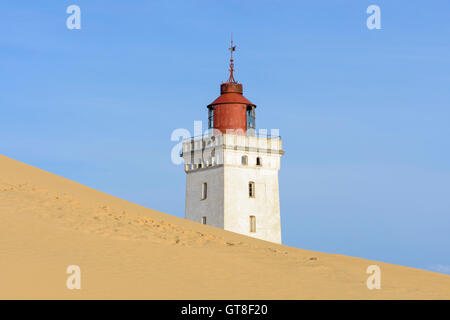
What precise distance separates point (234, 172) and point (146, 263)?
34.5 meters

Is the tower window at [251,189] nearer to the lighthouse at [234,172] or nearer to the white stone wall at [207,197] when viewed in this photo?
the lighthouse at [234,172]

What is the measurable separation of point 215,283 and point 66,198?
12.2 meters

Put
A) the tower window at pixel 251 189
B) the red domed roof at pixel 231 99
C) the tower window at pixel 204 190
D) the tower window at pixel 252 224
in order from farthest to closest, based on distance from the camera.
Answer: the red domed roof at pixel 231 99 < the tower window at pixel 204 190 < the tower window at pixel 251 189 < the tower window at pixel 252 224

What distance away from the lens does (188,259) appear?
24.2 m

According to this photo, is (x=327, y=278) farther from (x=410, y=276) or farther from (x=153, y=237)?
(x=153, y=237)

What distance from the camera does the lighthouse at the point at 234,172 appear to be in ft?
186

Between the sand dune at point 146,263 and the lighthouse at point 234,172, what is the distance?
23.8 m

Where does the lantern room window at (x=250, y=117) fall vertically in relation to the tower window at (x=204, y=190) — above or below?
above

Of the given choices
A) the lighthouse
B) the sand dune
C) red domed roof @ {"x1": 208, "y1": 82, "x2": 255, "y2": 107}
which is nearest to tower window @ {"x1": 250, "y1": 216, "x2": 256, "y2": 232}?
the lighthouse

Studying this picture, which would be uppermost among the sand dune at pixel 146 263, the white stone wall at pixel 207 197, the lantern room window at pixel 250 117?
the lantern room window at pixel 250 117

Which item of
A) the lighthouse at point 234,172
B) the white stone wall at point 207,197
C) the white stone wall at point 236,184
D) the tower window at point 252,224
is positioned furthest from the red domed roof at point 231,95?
the tower window at point 252,224

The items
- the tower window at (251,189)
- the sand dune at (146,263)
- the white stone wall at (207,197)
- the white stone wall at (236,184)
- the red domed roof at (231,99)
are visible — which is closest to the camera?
the sand dune at (146,263)

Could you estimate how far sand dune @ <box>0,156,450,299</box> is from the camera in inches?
805
